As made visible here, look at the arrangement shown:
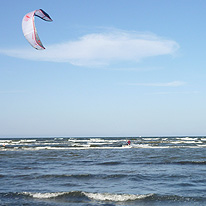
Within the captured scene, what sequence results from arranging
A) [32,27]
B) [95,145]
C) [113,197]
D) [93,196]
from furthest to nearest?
[95,145]
[32,27]
[93,196]
[113,197]

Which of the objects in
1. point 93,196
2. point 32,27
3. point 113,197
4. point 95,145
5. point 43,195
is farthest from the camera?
point 95,145

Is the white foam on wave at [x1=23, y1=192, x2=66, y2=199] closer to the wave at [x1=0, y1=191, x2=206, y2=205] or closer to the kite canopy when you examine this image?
the wave at [x1=0, y1=191, x2=206, y2=205]

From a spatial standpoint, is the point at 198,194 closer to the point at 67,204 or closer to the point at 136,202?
the point at 136,202

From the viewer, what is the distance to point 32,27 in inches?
674

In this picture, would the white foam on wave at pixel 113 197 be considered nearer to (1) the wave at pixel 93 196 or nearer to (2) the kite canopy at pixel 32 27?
(1) the wave at pixel 93 196

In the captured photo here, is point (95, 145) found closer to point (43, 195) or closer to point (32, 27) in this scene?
point (32, 27)

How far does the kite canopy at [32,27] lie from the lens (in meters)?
16.8

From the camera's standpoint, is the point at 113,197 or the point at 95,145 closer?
the point at 113,197

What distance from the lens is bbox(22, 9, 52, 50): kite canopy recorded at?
55.0ft

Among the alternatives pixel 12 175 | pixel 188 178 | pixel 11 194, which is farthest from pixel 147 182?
pixel 12 175

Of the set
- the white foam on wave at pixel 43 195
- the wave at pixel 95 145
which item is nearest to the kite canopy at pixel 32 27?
the white foam on wave at pixel 43 195

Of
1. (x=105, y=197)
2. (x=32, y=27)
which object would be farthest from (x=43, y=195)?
(x=32, y=27)

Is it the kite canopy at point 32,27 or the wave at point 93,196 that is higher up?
the kite canopy at point 32,27

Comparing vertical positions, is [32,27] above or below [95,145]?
above
